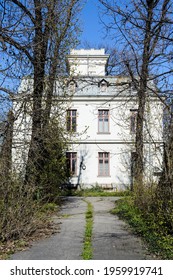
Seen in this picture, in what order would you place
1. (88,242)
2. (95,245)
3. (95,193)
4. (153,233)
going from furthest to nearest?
(95,193), (153,233), (88,242), (95,245)

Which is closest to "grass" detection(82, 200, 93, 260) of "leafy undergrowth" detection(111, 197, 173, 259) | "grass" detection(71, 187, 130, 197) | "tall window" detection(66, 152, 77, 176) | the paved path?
the paved path

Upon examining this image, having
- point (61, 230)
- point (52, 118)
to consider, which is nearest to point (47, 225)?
point (61, 230)

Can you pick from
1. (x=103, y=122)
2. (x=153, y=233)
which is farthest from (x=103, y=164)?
(x=153, y=233)

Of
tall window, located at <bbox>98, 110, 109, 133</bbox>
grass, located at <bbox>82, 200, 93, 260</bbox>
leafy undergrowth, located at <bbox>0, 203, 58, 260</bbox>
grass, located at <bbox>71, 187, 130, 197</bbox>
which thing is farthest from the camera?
tall window, located at <bbox>98, 110, 109, 133</bbox>

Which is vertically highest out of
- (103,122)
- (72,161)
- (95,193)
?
(103,122)

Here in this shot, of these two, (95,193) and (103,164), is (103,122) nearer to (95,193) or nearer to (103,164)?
(103,164)

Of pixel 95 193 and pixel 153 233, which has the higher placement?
pixel 153 233

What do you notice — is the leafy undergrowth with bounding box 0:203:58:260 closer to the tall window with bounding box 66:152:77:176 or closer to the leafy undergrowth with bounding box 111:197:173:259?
the leafy undergrowth with bounding box 111:197:173:259

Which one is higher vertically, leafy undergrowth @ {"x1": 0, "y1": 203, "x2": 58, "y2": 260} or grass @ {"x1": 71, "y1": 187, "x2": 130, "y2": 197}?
leafy undergrowth @ {"x1": 0, "y1": 203, "x2": 58, "y2": 260}

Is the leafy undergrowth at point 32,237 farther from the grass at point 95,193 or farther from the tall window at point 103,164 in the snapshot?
the tall window at point 103,164

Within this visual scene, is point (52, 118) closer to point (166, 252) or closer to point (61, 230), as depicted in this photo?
point (61, 230)

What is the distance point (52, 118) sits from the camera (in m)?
13.0

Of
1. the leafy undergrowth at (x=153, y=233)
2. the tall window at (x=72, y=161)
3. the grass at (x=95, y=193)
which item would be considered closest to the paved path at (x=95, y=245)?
the leafy undergrowth at (x=153, y=233)
